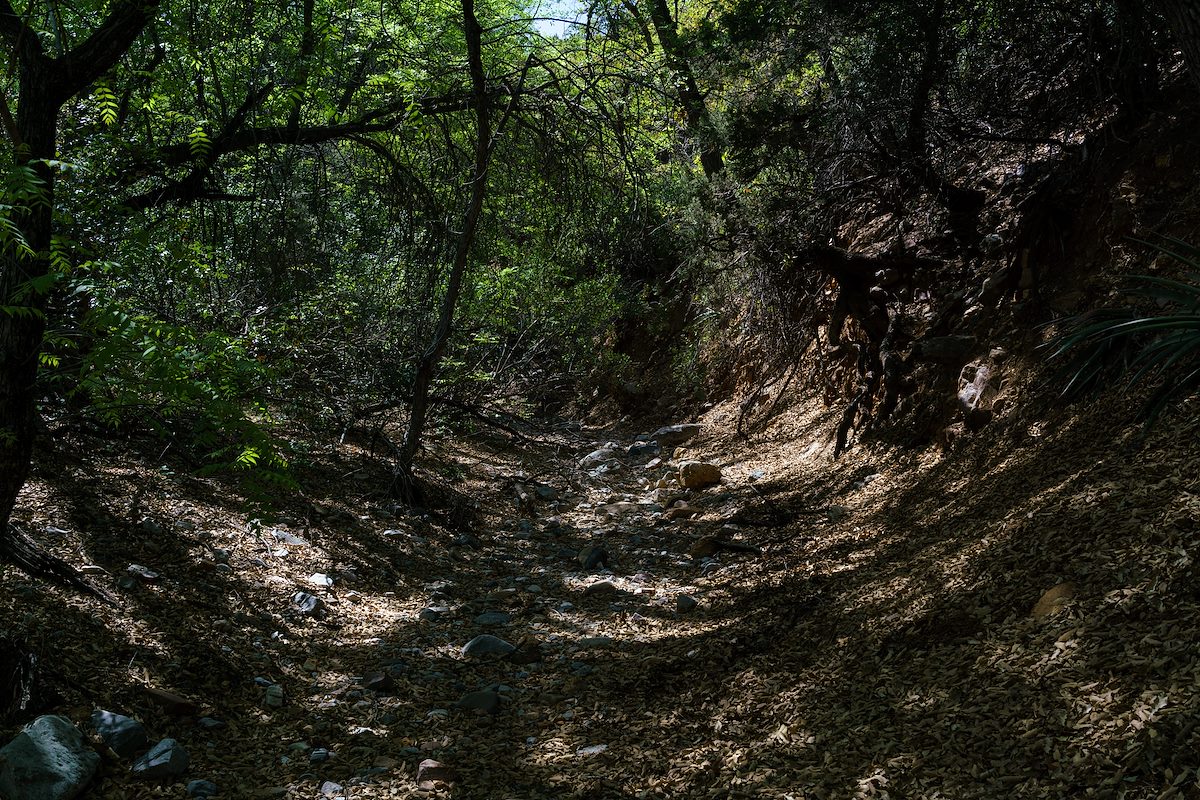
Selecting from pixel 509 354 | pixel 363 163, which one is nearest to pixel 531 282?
pixel 509 354

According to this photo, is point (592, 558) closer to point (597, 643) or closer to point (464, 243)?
point (597, 643)

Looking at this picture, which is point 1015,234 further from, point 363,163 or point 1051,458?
point 363,163

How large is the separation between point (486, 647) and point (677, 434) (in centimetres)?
655

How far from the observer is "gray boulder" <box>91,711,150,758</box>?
2969 millimetres

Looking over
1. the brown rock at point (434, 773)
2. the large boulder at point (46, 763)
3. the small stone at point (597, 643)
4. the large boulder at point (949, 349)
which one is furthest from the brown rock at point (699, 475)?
the large boulder at point (46, 763)

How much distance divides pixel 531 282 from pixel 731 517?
4615 mm

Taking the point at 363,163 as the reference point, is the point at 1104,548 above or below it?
below

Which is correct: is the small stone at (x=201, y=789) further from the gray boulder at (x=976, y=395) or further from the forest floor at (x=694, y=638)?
the gray boulder at (x=976, y=395)

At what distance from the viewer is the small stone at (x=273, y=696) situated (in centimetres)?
369

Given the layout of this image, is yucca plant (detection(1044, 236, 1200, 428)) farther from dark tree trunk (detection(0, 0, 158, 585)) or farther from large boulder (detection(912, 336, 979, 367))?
dark tree trunk (detection(0, 0, 158, 585))

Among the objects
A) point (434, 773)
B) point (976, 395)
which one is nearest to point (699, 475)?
point (976, 395)

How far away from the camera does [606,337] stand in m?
14.7

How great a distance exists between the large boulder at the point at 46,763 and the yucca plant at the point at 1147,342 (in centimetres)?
430

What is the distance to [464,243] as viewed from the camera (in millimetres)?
6582
